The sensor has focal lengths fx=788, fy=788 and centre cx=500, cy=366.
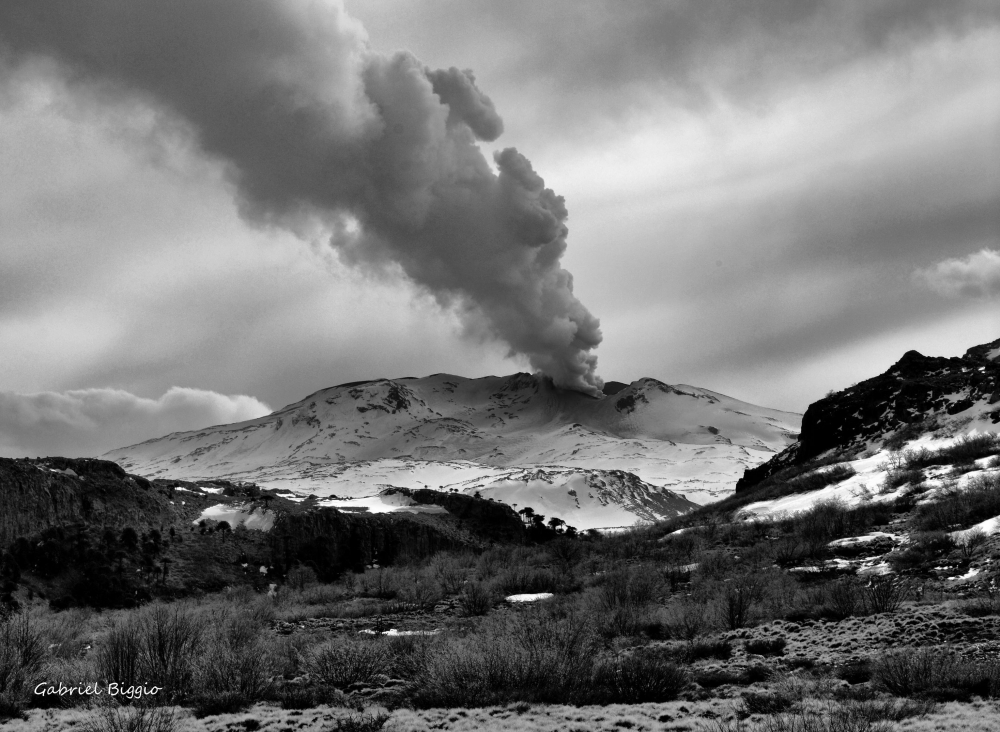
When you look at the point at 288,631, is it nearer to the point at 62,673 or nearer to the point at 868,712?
the point at 62,673

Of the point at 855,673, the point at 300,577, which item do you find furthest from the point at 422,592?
the point at 855,673

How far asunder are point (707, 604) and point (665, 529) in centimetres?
2717

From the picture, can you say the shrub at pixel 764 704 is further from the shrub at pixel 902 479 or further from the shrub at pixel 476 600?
the shrub at pixel 902 479

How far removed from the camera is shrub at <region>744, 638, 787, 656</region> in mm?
13641

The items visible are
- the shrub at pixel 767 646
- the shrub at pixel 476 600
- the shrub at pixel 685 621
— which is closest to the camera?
the shrub at pixel 767 646

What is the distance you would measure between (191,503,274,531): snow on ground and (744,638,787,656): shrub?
100ft

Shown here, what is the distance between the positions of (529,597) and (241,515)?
69.7 feet

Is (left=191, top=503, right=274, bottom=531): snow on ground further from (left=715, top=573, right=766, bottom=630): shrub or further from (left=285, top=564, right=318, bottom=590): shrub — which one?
(left=715, top=573, right=766, bottom=630): shrub

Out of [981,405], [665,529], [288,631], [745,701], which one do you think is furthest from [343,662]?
[981,405]

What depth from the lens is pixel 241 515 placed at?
40.4 m

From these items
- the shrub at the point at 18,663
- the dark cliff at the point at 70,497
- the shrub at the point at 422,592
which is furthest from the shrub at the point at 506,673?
the dark cliff at the point at 70,497

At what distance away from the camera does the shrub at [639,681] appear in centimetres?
1100

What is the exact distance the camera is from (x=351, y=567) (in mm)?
41125

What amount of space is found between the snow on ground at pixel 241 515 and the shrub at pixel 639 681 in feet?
102
